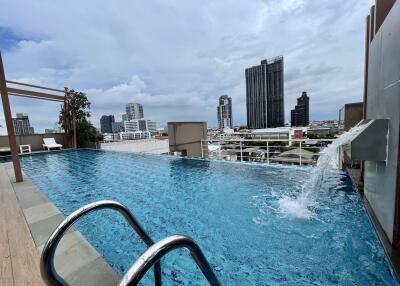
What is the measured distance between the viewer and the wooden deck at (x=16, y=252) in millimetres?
1491

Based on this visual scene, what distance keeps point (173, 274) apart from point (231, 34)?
416 inches

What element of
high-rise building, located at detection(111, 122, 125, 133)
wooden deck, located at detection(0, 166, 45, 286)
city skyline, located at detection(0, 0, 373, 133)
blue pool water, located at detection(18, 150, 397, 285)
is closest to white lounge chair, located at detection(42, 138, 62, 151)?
city skyline, located at detection(0, 0, 373, 133)

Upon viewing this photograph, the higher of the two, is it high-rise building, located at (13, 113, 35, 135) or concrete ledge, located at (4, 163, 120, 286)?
high-rise building, located at (13, 113, 35, 135)

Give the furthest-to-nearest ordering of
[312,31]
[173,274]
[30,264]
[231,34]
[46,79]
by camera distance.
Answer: [46,79] < [231,34] < [312,31] < [173,274] < [30,264]

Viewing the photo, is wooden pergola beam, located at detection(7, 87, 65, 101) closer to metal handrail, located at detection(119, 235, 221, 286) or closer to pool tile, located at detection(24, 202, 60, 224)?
pool tile, located at detection(24, 202, 60, 224)

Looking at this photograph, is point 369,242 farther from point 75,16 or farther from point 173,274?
point 75,16

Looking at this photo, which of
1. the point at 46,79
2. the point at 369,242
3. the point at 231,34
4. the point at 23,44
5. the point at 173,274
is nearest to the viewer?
the point at 173,274

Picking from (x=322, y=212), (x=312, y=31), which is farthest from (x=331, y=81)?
Result: (x=322, y=212)

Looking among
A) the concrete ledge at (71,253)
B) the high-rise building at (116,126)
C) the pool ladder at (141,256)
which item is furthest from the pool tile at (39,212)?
the high-rise building at (116,126)

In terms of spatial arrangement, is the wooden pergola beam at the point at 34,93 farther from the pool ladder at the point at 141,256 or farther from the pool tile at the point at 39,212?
the pool ladder at the point at 141,256

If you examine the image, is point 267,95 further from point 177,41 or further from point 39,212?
point 39,212

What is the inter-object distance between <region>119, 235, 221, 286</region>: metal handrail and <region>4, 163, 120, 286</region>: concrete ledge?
901 mm

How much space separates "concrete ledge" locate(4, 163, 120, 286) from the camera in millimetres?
1516

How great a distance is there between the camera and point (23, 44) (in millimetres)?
7508
